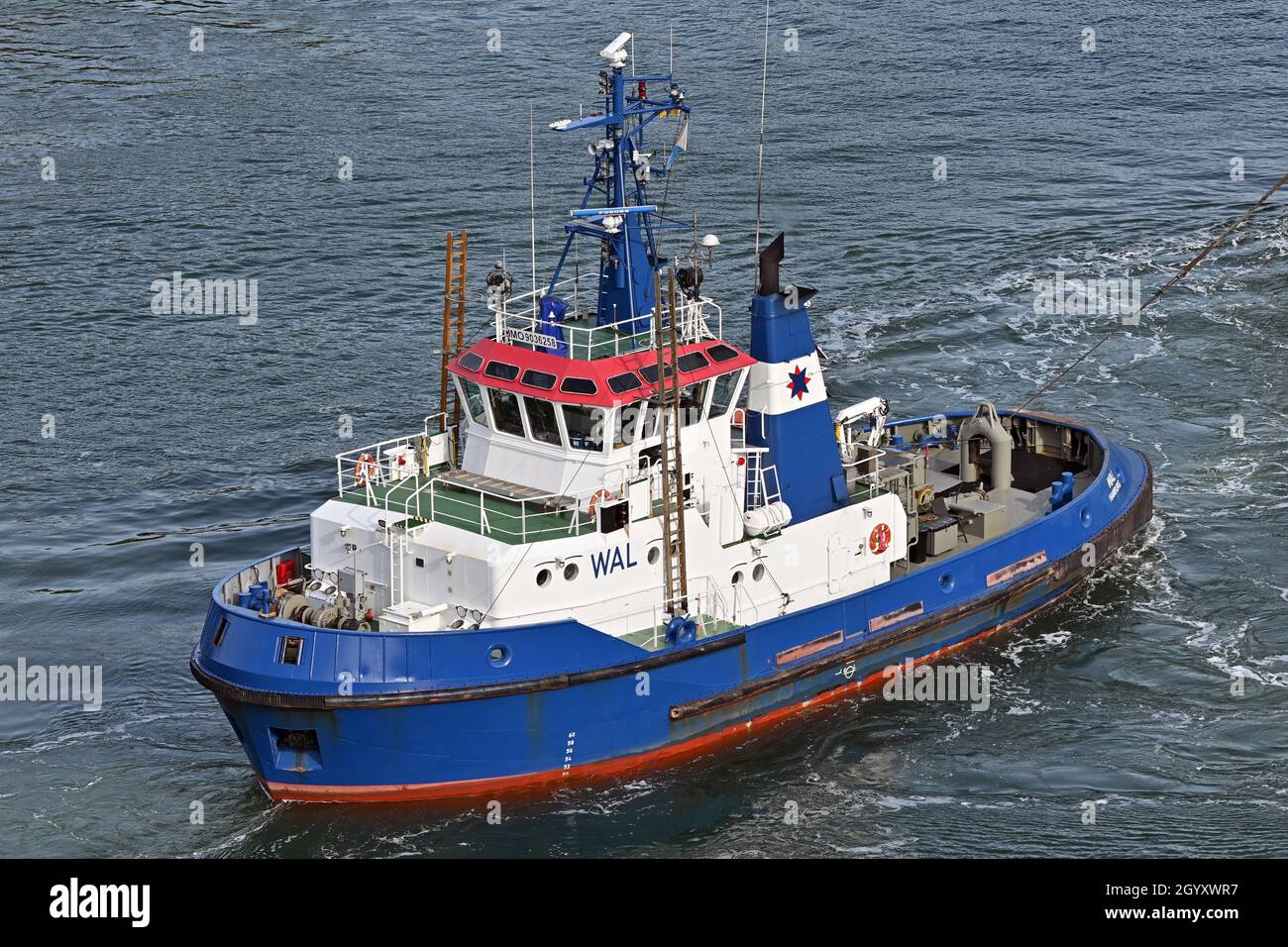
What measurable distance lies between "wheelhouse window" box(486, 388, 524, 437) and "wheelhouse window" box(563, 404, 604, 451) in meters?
0.65

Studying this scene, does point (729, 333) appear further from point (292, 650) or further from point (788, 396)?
point (292, 650)

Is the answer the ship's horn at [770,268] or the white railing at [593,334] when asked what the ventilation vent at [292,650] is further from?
the ship's horn at [770,268]

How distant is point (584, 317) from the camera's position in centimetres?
2403

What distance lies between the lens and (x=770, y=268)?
24.2 m

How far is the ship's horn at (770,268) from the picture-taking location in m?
24.1

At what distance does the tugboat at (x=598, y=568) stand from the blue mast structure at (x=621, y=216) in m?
0.04

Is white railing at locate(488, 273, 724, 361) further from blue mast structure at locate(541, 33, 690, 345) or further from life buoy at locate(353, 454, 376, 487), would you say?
life buoy at locate(353, 454, 376, 487)

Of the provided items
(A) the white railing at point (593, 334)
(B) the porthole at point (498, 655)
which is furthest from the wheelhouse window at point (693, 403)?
(B) the porthole at point (498, 655)

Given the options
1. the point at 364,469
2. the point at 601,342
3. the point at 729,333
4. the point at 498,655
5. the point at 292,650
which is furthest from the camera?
the point at 729,333

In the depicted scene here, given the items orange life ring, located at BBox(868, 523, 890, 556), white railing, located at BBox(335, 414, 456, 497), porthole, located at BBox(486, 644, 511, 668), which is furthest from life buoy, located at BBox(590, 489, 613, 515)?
orange life ring, located at BBox(868, 523, 890, 556)

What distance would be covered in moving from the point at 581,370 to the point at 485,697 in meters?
4.20

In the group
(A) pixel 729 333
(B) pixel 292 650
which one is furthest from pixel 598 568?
(A) pixel 729 333

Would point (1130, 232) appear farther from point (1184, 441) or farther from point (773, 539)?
point (773, 539)
